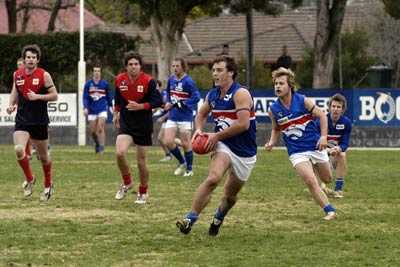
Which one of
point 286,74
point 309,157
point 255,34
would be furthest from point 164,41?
point 255,34

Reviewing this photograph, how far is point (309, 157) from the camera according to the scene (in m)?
13.1

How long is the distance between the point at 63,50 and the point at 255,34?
27.5 m

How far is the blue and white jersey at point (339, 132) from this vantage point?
53.8 feet

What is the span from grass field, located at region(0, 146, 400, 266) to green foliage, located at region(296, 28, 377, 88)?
33276mm

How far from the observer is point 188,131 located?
2072 cm

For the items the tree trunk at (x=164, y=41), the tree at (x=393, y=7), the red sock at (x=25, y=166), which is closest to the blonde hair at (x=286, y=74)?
the red sock at (x=25, y=166)

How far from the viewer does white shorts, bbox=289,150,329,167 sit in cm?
1298

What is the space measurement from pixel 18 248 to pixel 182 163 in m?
10.4

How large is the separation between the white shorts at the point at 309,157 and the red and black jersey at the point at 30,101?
3.79m

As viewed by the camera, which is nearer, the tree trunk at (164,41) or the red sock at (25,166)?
the red sock at (25,166)

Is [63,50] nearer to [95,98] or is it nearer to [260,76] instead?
[95,98]

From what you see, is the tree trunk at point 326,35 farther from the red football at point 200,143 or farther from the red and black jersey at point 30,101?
the red football at point 200,143

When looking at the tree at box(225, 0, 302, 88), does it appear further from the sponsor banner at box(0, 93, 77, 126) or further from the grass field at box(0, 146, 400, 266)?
the grass field at box(0, 146, 400, 266)

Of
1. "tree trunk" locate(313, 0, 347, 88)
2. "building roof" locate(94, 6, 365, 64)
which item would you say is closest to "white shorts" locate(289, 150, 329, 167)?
"tree trunk" locate(313, 0, 347, 88)
